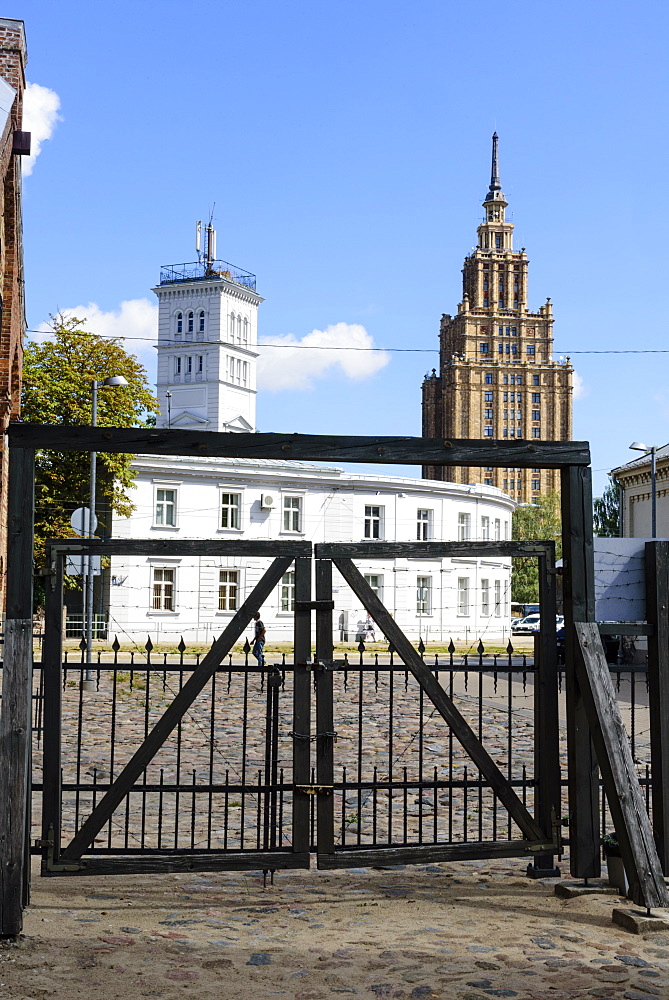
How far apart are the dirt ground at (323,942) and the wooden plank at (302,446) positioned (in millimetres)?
2707

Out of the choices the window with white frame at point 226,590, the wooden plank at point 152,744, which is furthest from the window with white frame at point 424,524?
the wooden plank at point 152,744

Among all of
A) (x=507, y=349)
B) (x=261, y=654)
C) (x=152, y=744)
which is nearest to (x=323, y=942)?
(x=152, y=744)

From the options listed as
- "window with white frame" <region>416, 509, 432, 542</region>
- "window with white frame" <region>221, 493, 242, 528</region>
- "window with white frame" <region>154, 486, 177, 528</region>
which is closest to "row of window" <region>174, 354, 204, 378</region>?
"window with white frame" <region>416, 509, 432, 542</region>

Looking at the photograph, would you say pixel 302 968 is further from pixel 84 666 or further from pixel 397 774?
pixel 397 774

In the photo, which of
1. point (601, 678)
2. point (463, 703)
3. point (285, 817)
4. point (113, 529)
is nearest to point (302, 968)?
point (601, 678)

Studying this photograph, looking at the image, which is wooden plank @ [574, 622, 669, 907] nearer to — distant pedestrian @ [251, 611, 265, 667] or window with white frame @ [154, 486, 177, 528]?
distant pedestrian @ [251, 611, 265, 667]

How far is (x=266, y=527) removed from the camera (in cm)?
4569

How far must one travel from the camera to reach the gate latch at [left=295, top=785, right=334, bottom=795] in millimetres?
6543

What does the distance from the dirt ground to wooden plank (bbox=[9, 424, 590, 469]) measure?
271 centimetres

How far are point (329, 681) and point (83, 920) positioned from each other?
1.97m

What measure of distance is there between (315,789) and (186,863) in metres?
0.90

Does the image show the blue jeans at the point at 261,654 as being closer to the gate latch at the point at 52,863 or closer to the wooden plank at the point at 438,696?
the wooden plank at the point at 438,696

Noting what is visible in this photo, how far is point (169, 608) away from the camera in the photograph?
43.8m

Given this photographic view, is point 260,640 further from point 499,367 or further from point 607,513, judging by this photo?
point 499,367
